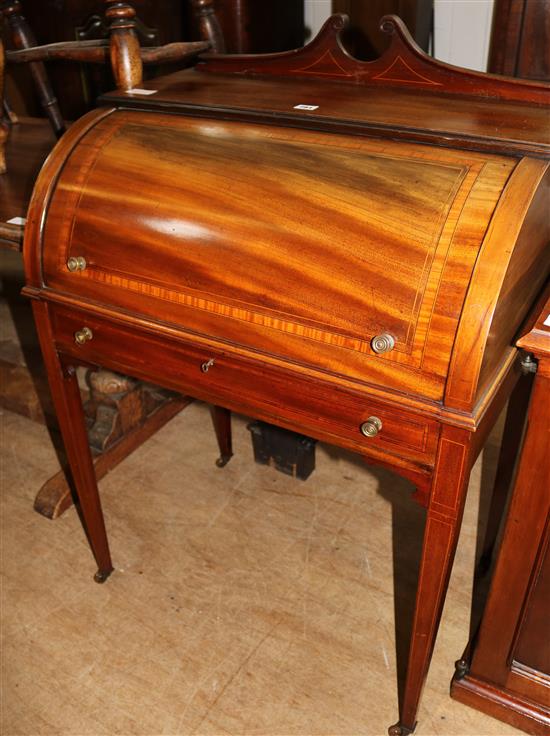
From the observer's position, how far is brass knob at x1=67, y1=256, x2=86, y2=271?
1.55m

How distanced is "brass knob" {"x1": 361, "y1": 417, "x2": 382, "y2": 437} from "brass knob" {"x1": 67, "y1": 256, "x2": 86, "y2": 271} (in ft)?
2.37

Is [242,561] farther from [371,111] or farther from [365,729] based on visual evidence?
[371,111]

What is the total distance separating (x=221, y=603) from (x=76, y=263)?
111cm

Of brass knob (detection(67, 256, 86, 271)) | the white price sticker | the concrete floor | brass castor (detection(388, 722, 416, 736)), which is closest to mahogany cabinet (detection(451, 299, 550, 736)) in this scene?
the concrete floor

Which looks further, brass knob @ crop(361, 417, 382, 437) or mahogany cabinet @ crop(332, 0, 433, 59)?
mahogany cabinet @ crop(332, 0, 433, 59)

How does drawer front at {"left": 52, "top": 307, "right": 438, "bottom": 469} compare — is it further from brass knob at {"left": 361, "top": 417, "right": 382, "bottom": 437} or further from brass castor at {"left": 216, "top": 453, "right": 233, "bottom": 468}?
brass castor at {"left": 216, "top": 453, "right": 233, "bottom": 468}

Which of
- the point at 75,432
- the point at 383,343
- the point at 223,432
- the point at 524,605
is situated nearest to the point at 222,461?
the point at 223,432

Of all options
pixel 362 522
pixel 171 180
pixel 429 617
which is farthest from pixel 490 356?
pixel 362 522

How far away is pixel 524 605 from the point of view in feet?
5.21

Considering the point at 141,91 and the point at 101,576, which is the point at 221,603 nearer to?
the point at 101,576

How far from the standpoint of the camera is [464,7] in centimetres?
256

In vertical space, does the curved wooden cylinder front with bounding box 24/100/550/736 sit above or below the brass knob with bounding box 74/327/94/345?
above

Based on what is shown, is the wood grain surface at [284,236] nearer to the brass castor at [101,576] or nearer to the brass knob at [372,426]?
the brass knob at [372,426]

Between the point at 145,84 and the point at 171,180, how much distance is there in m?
0.50
